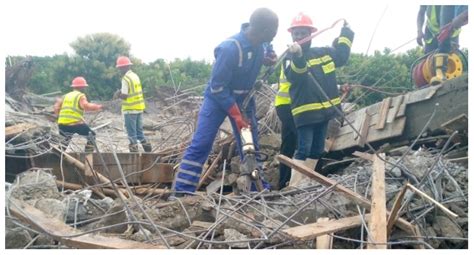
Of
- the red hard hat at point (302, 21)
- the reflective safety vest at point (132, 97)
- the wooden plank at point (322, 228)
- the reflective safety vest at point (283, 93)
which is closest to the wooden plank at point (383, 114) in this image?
the reflective safety vest at point (283, 93)

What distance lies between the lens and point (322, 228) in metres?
3.46

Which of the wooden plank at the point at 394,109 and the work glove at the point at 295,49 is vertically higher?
the work glove at the point at 295,49

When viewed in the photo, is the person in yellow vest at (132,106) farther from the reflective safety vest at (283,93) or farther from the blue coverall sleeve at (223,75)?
the blue coverall sleeve at (223,75)

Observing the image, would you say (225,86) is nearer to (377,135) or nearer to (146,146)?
(377,135)

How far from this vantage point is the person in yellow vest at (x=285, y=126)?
19.1 ft

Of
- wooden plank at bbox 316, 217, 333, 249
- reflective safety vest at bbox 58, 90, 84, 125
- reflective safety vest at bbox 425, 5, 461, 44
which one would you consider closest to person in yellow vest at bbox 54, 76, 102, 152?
reflective safety vest at bbox 58, 90, 84, 125

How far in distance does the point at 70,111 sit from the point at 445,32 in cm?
506

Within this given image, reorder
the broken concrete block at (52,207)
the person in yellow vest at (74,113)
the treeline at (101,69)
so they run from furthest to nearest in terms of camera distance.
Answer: the treeline at (101,69)
the person in yellow vest at (74,113)
the broken concrete block at (52,207)

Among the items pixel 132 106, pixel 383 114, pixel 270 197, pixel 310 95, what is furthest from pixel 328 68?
pixel 132 106

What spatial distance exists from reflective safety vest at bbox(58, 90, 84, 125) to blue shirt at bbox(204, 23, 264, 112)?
10.6 ft

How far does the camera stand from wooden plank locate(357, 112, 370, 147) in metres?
5.79

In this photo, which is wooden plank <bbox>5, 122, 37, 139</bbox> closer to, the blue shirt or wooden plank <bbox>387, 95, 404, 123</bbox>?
the blue shirt

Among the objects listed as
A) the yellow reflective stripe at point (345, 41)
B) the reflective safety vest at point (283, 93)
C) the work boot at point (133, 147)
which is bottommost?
the work boot at point (133, 147)

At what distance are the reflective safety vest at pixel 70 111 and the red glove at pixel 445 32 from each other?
491 cm
